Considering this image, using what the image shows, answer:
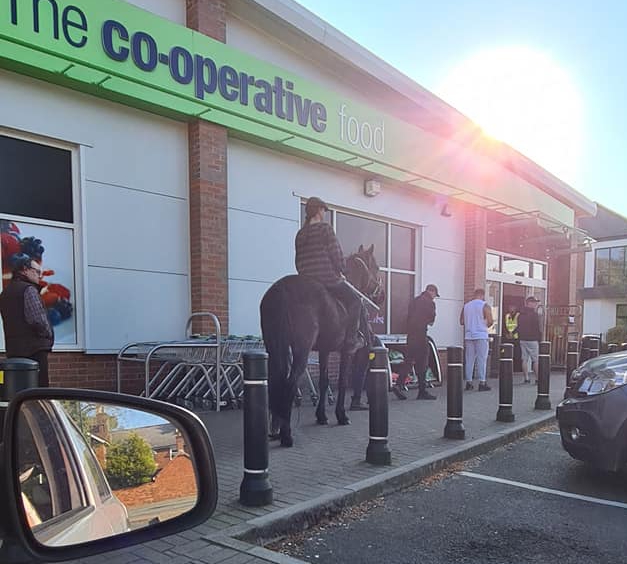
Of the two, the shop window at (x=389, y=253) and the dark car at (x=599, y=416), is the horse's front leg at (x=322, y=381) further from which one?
the shop window at (x=389, y=253)

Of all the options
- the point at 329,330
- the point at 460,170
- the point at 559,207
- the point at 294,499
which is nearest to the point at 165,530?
the point at 294,499

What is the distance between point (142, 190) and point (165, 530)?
6382 mm

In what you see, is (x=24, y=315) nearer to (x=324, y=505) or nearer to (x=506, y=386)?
(x=324, y=505)

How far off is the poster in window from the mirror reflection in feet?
18.2

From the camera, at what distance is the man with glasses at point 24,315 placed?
16.8 feet

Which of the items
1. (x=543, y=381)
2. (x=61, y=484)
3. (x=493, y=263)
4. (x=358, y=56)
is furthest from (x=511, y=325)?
(x=61, y=484)

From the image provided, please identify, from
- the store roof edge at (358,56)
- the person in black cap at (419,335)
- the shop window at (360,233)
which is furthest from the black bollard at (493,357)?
the person in black cap at (419,335)

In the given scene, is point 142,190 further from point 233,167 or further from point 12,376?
point 12,376

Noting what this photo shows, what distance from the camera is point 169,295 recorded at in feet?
24.9

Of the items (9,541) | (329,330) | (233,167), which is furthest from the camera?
(233,167)

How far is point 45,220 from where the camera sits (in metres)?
6.60

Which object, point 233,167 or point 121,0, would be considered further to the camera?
point 233,167

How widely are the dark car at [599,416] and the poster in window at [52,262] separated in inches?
232

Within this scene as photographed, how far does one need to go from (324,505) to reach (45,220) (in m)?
5.14
